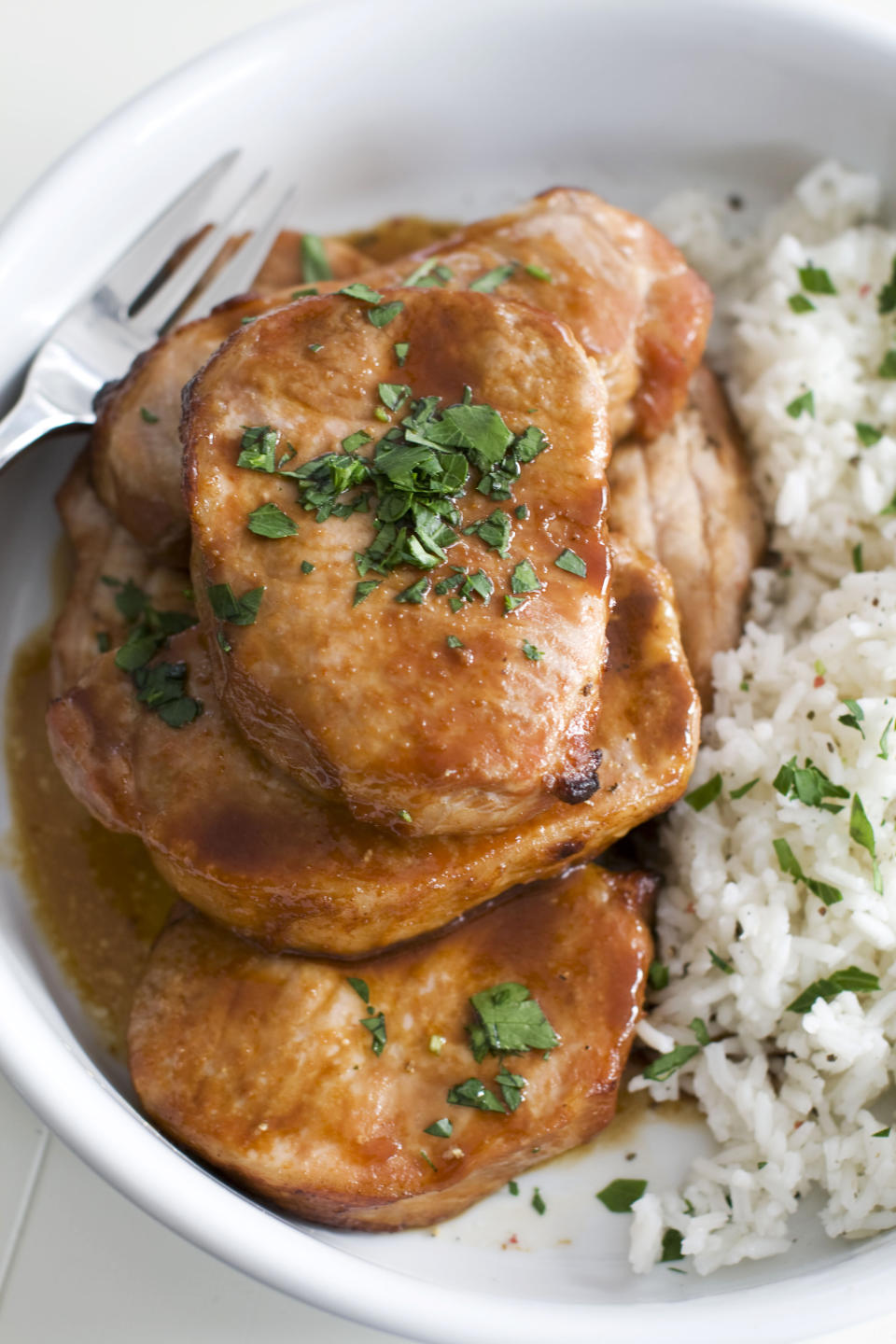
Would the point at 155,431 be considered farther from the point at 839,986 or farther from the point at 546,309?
the point at 839,986

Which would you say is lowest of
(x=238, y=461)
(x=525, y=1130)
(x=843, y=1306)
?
(x=843, y=1306)

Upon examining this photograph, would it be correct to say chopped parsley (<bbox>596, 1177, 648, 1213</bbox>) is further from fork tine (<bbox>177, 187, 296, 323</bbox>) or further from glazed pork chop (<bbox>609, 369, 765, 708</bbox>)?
fork tine (<bbox>177, 187, 296, 323</bbox>)

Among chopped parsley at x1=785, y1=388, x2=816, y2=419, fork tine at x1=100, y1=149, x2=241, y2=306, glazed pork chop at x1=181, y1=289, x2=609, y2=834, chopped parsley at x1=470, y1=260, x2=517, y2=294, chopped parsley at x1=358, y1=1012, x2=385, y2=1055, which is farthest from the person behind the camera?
chopped parsley at x1=785, y1=388, x2=816, y2=419

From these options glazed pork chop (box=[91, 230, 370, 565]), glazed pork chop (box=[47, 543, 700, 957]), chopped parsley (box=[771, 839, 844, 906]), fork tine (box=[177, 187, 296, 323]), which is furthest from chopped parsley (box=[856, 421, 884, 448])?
fork tine (box=[177, 187, 296, 323])

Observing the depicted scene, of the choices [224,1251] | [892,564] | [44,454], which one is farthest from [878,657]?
[44,454]

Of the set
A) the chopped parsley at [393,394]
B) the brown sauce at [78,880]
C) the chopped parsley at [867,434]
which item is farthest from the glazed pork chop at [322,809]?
the chopped parsley at [867,434]

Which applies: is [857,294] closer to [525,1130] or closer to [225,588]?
[225,588]
